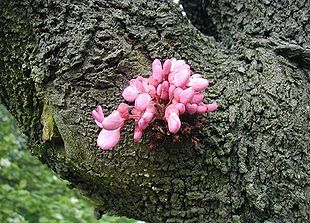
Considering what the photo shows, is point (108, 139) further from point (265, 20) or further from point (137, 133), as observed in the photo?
point (265, 20)

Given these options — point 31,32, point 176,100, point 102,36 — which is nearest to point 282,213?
point 176,100

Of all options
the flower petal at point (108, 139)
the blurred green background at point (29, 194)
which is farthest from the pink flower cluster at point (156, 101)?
the blurred green background at point (29, 194)

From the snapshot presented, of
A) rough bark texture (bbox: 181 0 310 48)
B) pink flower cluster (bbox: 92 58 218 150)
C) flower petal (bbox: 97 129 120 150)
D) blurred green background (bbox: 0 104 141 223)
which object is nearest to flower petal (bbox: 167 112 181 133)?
pink flower cluster (bbox: 92 58 218 150)

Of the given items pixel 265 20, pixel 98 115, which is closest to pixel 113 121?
pixel 98 115

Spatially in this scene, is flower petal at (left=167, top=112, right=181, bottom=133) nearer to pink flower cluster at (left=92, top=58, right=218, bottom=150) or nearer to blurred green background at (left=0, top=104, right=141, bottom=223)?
pink flower cluster at (left=92, top=58, right=218, bottom=150)

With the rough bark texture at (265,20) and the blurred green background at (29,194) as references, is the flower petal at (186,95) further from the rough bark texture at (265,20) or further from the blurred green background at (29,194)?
the blurred green background at (29,194)

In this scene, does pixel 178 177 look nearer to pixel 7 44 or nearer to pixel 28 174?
pixel 7 44

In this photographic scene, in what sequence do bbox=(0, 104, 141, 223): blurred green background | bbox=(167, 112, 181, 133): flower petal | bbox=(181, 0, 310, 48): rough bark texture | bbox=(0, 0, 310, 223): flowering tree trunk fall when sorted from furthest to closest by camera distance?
bbox=(0, 104, 141, 223): blurred green background, bbox=(181, 0, 310, 48): rough bark texture, bbox=(0, 0, 310, 223): flowering tree trunk, bbox=(167, 112, 181, 133): flower petal
